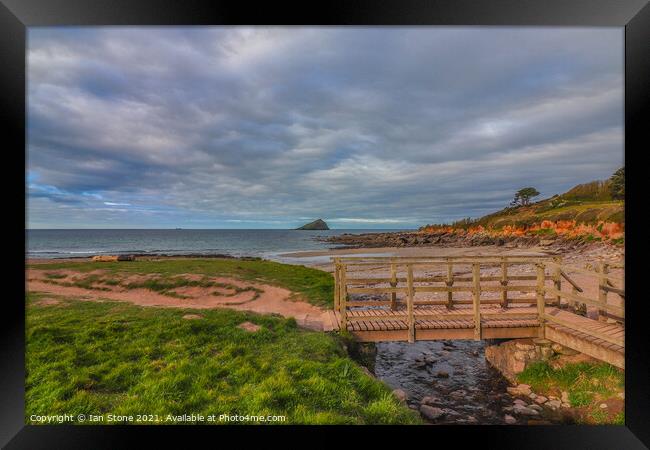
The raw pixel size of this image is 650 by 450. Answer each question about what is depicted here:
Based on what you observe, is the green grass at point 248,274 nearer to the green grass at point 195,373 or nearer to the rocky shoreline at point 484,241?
the green grass at point 195,373

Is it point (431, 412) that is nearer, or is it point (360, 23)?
point (360, 23)

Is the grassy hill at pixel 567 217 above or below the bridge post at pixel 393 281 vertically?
above

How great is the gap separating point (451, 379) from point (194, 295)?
7676 mm

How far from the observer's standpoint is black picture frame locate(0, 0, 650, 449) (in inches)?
102

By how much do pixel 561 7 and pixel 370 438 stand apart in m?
4.85

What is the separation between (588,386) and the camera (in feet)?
13.8

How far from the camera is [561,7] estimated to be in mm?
2588

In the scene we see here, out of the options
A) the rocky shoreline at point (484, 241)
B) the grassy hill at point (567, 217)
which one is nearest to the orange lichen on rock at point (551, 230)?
the grassy hill at point (567, 217)

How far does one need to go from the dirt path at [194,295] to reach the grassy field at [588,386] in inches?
187

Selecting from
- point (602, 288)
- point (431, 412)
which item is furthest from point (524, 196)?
Answer: point (431, 412)

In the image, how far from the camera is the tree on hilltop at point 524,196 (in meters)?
7.51

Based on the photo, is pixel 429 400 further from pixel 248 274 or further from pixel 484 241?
pixel 248 274

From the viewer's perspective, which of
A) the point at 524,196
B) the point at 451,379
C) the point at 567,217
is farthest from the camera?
the point at 524,196

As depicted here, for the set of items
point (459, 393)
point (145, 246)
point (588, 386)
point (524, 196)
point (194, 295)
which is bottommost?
point (459, 393)
